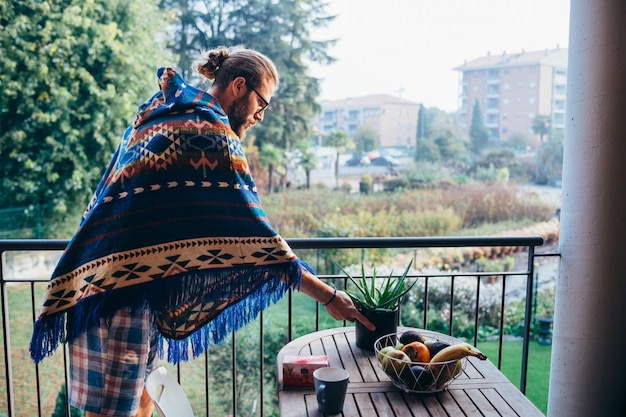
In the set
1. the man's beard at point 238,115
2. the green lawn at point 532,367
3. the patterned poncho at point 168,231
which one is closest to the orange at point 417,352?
the patterned poncho at point 168,231

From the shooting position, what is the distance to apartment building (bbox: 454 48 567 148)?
10820 mm

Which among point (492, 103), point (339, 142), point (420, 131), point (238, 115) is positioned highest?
point (492, 103)

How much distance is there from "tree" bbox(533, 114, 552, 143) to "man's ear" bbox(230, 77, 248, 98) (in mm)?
10576

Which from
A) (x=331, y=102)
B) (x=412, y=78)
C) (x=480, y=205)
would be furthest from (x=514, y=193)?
(x=331, y=102)

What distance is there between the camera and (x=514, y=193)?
10.5m

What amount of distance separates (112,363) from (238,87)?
772 millimetres

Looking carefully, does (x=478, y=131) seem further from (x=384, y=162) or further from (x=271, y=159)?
(x=271, y=159)

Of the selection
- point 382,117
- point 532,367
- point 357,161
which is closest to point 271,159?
point 357,161

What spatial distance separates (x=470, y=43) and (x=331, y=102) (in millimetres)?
2992

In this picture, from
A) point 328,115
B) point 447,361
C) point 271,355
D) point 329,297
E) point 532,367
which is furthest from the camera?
point 328,115

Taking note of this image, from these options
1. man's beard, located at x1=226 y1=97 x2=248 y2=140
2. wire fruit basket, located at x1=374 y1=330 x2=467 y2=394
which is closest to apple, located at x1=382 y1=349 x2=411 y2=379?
wire fruit basket, located at x1=374 y1=330 x2=467 y2=394

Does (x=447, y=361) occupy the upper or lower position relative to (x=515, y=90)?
lower

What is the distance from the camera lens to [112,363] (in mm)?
1348

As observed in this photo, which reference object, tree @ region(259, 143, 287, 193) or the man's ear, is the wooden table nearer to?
the man's ear
